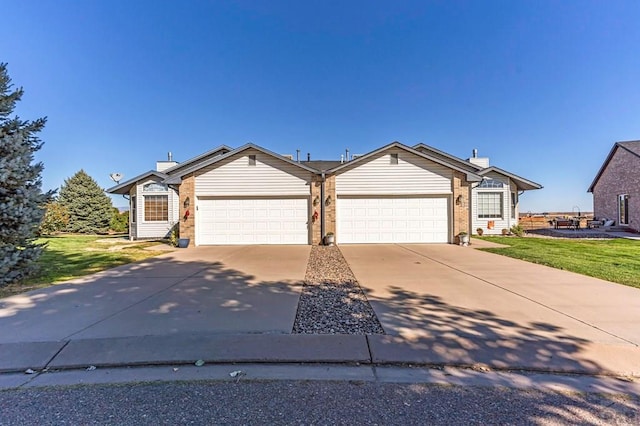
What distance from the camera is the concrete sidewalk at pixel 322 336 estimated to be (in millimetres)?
3150

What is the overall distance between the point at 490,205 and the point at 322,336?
718 inches

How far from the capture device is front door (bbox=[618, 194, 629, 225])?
1906 cm

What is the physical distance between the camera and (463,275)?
23.3ft

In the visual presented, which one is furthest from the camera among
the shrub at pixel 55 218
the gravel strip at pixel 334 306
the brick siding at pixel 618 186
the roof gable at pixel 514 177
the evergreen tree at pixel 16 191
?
the shrub at pixel 55 218

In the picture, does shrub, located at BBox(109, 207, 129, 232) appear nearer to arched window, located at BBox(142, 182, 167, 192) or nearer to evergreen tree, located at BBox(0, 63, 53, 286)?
arched window, located at BBox(142, 182, 167, 192)

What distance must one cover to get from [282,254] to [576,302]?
796cm

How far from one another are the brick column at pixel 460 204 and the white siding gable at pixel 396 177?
0.30m

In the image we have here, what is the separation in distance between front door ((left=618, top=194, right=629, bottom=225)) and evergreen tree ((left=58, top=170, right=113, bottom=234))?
1426 inches

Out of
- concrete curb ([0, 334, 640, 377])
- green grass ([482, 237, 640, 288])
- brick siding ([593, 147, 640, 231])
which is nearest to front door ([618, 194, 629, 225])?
brick siding ([593, 147, 640, 231])

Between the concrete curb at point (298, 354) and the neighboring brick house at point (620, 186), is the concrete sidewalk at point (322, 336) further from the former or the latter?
the neighboring brick house at point (620, 186)

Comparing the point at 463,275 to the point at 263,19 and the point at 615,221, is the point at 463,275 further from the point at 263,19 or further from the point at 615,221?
the point at 615,221

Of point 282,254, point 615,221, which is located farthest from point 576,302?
point 615,221

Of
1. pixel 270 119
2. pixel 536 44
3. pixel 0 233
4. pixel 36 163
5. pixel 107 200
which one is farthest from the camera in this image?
pixel 107 200

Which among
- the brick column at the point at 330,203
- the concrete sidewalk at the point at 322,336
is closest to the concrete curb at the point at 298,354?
the concrete sidewalk at the point at 322,336
